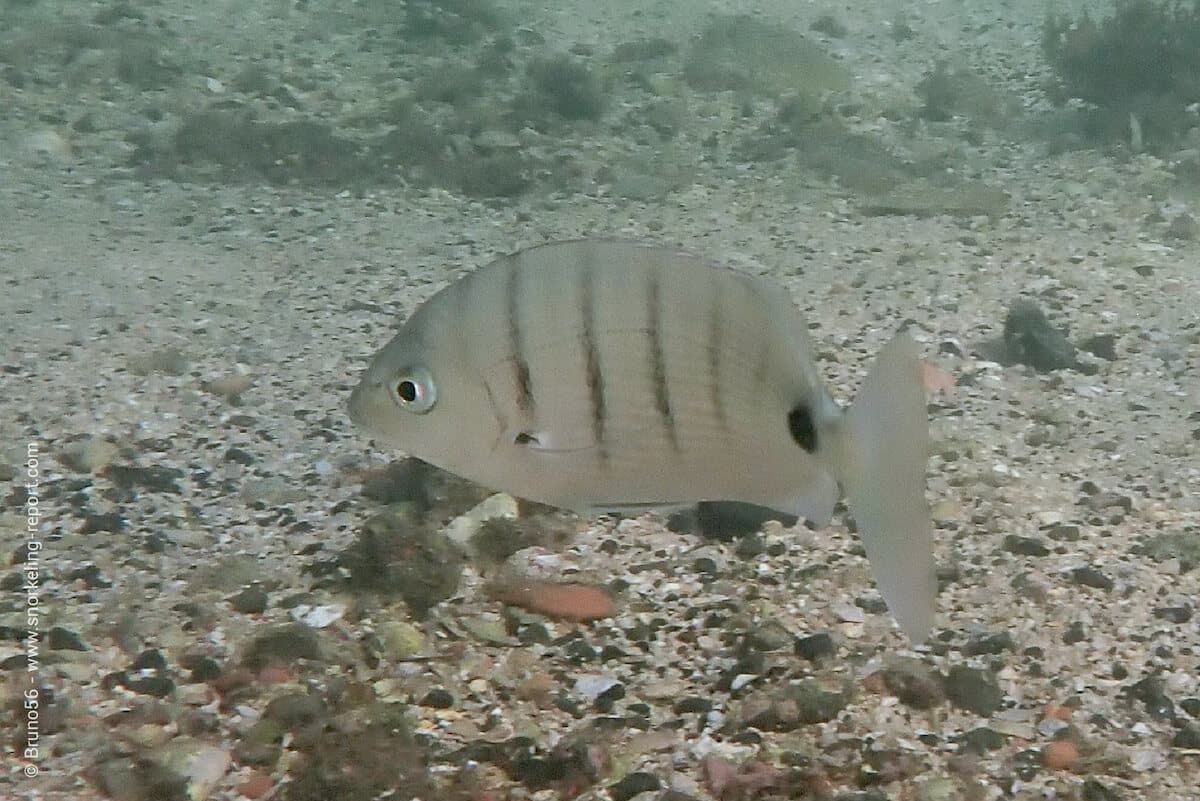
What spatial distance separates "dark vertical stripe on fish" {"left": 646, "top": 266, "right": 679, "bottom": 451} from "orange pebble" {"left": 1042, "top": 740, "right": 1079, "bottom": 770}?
1708 mm

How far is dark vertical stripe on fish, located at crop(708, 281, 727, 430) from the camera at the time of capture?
1932mm

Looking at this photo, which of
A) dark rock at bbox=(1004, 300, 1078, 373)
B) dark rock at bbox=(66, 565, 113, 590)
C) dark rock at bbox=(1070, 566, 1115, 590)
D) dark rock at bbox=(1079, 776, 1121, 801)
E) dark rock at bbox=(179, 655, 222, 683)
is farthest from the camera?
dark rock at bbox=(1004, 300, 1078, 373)

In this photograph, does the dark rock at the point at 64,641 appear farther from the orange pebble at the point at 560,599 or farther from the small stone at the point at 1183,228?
the small stone at the point at 1183,228

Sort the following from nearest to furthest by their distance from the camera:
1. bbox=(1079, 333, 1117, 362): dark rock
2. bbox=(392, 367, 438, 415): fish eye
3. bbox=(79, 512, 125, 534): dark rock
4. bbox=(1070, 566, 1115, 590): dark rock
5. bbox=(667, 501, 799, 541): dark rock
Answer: bbox=(392, 367, 438, 415): fish eye, bbox=(1070, 566, 1115, 590): dark rock, bbox=(79, 512, 125, 534): dark rock, bbox=(667, 501, 799, 541): dark rock, bbox=(1079, 333, 1117, 362): dark rock

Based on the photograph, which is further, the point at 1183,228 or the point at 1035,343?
the point at 1183,228

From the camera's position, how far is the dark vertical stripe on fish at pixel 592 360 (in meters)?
1.93

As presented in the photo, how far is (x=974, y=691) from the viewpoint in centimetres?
314

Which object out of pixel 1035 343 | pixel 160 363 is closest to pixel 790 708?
pixel 1035 343

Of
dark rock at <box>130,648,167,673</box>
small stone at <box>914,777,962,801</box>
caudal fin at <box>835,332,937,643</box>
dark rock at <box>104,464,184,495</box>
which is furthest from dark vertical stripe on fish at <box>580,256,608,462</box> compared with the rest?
dark rock at <box>104,464,184,495</box>

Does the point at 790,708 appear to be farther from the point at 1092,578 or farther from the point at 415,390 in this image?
the point at 415,390

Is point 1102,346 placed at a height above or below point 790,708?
above

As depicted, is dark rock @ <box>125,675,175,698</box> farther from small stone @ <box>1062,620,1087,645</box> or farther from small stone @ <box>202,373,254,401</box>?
small stone @ <box>1062,620,1087,645</box>

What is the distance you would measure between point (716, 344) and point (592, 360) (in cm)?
22

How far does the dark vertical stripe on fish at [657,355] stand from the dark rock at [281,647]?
173 centimetres
